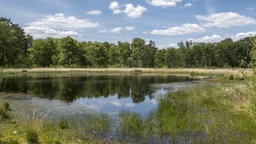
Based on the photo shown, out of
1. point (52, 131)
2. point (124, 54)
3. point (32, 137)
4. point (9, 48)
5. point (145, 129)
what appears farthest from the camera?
point (124, 54)

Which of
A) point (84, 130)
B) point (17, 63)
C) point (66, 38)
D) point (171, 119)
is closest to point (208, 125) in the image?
point (171, 119)

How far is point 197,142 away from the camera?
12.7m

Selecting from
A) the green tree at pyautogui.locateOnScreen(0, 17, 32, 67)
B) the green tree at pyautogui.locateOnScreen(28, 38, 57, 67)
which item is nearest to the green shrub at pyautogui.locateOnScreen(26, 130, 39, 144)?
the green tree at pyautogui.locateOnScreen(0, 17, 32, 67)

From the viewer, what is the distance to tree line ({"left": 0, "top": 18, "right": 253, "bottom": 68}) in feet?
353

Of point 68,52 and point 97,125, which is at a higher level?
point 68,52

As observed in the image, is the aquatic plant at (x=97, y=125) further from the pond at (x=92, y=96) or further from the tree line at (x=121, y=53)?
the tree line at (x=121, y=53)

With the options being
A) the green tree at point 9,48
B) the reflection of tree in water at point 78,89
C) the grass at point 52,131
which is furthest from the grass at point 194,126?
the green tree at point 9,48

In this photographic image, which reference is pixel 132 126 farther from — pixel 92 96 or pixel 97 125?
pixel 92 96

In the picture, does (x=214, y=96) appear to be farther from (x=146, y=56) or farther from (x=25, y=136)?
(x=146, y=56)

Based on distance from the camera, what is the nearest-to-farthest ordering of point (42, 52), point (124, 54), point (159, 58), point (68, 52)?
point (68, 52)
point (42, 52)
point (124, 54)
point (159, 58)

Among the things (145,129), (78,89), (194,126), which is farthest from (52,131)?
(78,89)

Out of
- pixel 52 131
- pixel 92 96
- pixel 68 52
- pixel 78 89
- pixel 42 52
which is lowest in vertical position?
pixel 92 96

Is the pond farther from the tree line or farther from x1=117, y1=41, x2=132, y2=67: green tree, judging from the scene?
x1=117, y1=41, x2=132, y2=67: green tree

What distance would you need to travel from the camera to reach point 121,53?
11844 cm
